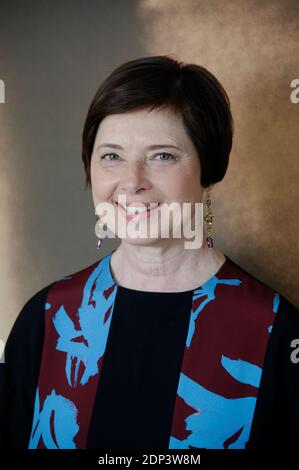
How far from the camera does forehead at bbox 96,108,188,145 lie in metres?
1.28

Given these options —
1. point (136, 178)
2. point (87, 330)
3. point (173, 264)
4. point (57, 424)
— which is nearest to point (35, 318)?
point (87, 330)

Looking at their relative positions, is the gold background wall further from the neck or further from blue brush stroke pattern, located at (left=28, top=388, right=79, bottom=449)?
blue brush stroke pattern, located at (left=28, top=388, right=79, bottom=449)

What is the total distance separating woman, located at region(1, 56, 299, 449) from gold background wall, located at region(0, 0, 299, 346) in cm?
35

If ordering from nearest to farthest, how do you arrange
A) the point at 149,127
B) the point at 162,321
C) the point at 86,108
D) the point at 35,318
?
the point at 149,127 → the point at 162,321 → the point at 35,318 → the point at 86,108

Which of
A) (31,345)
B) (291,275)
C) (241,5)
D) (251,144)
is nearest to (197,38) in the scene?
(241,5)

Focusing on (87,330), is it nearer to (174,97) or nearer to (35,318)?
(35,318)

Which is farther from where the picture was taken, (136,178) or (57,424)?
(57,424)

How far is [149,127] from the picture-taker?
1279 mm

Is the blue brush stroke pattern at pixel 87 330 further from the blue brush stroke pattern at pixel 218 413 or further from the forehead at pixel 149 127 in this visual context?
the forehead at pixel 149 127

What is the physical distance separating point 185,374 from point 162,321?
13 cm

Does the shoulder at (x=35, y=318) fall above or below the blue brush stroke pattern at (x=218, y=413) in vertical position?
above

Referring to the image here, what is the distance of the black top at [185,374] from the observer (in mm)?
1361

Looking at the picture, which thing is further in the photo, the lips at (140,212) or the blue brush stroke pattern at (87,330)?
the blue brush stroke pattern at (87,330)

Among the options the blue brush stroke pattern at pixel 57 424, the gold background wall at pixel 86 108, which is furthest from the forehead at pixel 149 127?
the blue brush stroke pattern at pixel 57 424
